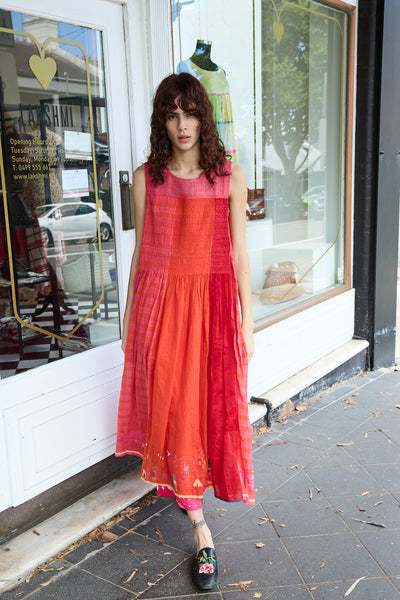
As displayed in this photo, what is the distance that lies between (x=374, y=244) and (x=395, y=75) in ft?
4.35

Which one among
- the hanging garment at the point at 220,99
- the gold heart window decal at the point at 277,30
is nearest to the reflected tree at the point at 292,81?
the gold heart window decal at the point at 277,30

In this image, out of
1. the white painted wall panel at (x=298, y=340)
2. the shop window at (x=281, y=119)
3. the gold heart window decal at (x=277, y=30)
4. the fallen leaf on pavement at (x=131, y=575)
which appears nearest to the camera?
the fallen leaf on pavement at (x=131, y=575)

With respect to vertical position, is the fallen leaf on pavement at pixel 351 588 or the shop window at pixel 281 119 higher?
the shop window at pixel 281 119

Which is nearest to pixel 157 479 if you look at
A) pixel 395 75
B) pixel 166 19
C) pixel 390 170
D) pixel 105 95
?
pixel 105 95

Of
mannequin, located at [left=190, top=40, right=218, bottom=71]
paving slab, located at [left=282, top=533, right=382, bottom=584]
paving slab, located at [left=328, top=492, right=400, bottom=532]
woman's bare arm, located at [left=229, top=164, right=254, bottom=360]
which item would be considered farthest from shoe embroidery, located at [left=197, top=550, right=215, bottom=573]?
mannequin, located at [left=190, top=40, right=218, bottom=71]

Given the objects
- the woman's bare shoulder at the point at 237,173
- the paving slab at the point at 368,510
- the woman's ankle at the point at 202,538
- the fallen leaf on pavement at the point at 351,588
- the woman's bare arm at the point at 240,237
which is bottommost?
the paving slab at the point at 368,510

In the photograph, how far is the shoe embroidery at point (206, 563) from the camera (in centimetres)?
220

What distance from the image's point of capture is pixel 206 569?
7.23ft

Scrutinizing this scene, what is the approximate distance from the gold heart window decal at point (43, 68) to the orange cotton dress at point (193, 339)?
2.13ft

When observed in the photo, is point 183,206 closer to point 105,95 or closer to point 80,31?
point 105,95

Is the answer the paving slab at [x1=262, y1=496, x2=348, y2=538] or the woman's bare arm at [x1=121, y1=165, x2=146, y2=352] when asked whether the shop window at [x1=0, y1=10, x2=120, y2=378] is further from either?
the paving slab at [x1=262, y1=496, x2=348, y2=538]

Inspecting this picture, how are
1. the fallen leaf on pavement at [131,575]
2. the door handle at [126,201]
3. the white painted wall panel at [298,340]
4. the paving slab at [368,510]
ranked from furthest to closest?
the white painted wall panel at [298,340]
the door handle at [126,201]
the paving slab at [368,510]
the fallen leaf on pavement at [131,575]

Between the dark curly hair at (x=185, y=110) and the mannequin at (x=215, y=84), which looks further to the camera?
the mannequin at (x=215, y=84)

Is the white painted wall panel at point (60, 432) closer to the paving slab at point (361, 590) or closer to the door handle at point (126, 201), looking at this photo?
the door handle at point (126, 201)
